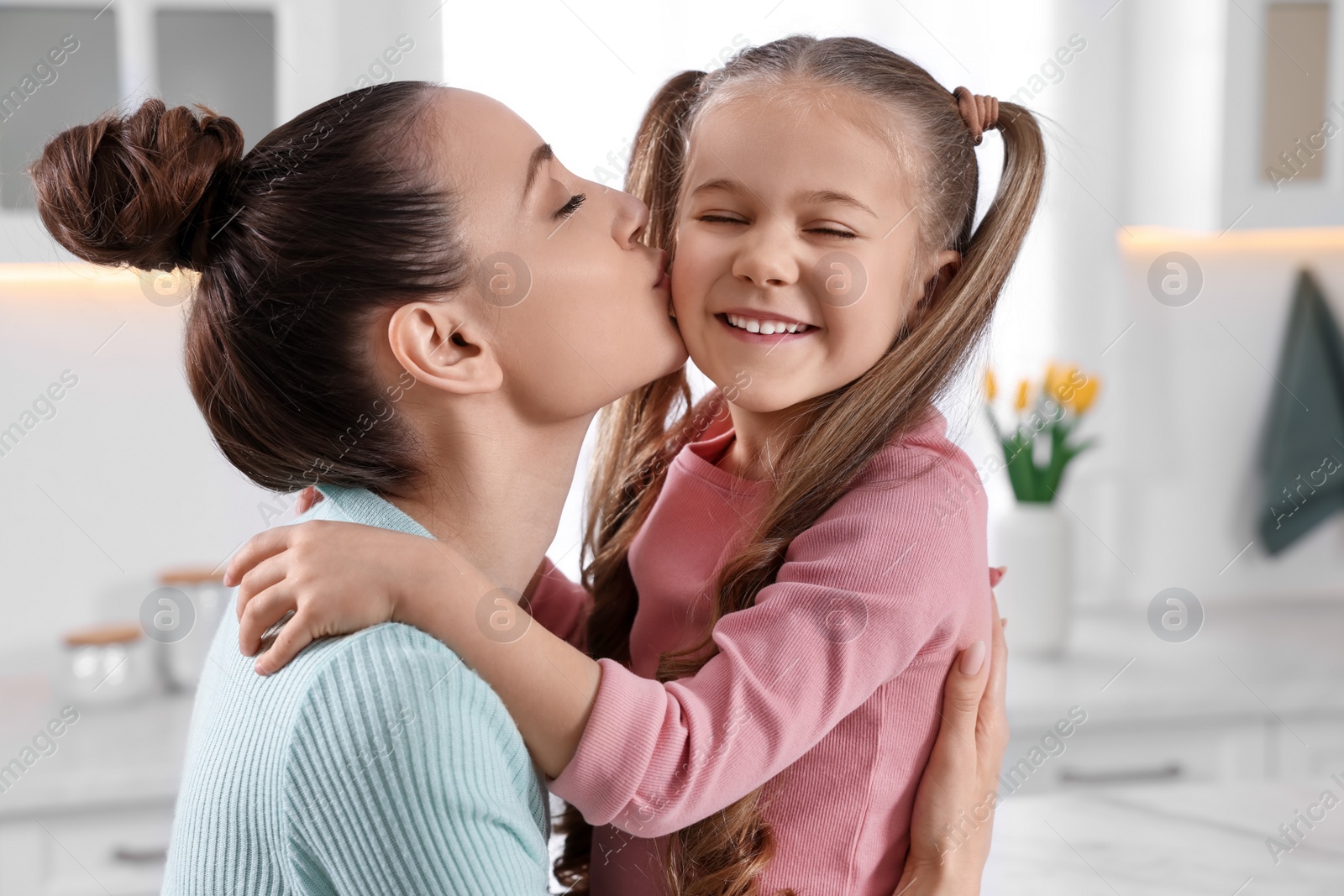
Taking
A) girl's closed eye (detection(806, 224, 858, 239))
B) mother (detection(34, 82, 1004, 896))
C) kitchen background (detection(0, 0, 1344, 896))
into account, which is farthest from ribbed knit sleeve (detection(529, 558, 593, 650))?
kitchen background (detection(0, 0, 1344, 896))

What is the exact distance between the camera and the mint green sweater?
A: 2.48 ft

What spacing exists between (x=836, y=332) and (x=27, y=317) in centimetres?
181

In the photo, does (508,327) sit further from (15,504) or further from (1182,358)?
(1182,358)

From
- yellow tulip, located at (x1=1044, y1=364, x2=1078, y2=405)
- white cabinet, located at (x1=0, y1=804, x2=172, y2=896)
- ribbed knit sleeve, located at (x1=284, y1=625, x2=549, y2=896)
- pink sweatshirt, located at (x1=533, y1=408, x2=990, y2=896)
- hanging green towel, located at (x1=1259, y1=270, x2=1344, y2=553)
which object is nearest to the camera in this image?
ribbed knit sleeve, located at (x1=284, y1=625, x2=549, y2=896)

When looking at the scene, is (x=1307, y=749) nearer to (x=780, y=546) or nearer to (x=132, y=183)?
(x=780, y=546)

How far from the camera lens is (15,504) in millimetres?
2229

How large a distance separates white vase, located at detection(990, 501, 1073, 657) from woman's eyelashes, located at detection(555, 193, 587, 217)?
173 centimetres

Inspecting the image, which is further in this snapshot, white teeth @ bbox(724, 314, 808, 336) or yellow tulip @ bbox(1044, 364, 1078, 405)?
yellow tulip @ bbox(1044, 364, 1078, 405)

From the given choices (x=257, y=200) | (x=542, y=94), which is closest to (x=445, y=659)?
(x=257, y=200)

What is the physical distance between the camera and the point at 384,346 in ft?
3.08

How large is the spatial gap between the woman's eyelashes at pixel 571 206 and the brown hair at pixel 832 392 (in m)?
0.21

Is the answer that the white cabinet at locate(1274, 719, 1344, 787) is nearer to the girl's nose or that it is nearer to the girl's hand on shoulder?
the girl's nose

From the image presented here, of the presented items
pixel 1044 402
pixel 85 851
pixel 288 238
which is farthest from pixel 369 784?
pixel 1044 402

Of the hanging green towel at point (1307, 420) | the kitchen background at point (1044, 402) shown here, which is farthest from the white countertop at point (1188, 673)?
the hanging green towel at point (1307, 420)
